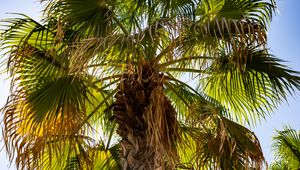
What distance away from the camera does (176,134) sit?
18.1 ft

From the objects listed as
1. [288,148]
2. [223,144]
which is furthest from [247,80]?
[288,148]

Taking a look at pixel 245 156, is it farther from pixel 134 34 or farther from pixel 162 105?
pixel 134 34

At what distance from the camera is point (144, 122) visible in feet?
16.9

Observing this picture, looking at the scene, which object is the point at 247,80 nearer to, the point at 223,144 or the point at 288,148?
the point at 223,144

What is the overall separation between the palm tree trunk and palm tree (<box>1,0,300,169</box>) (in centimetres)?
1

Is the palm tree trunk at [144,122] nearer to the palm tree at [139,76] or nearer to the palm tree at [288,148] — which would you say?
the palm tree at [139,76]

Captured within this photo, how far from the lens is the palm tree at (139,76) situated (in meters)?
4.77

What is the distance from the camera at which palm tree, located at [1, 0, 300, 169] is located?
15.7 ft

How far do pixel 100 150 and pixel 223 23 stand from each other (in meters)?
2.90

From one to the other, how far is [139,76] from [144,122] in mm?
507

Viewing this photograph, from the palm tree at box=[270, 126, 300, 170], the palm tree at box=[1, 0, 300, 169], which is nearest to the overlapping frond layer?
the palm tree at box=[1, 0, 300, 169]

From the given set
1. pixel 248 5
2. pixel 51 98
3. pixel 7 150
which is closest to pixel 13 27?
pixel 51 98

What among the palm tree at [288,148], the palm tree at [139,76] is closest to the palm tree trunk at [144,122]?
the palm tree at [139,76]

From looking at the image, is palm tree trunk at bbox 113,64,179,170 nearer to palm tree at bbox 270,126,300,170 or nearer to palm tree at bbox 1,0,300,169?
palm tree at bbox 1,0,300,169
